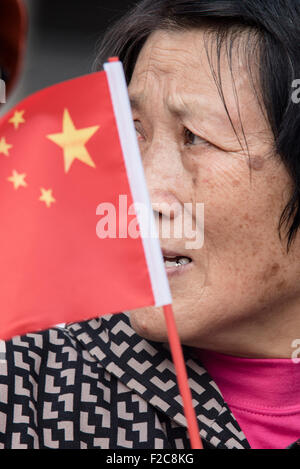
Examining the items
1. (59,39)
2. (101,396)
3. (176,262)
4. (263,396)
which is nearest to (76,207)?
(176,262)

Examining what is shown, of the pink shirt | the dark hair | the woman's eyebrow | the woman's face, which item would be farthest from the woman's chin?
the woman's eyebrow

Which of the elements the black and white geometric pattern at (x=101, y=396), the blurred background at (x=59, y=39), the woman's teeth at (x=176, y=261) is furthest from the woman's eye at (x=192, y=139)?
the blurred background at (x=59, y=39)

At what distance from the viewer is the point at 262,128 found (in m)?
1.79

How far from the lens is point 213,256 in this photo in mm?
1782

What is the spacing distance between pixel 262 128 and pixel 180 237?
1.02 feet

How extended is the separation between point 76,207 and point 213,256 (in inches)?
19.3

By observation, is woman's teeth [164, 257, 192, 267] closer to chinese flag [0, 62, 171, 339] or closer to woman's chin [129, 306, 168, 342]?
woman's chin [129, 306, 168, 342]

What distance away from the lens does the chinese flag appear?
138 cm

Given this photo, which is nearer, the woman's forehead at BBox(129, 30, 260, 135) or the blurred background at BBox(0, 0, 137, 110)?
the woman's forehead at BBox(129, 30, 260, 135)

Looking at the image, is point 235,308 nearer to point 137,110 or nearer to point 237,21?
point 137,110

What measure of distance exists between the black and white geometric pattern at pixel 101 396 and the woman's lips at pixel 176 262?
0.23 metres

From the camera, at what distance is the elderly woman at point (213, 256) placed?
5.80 ft

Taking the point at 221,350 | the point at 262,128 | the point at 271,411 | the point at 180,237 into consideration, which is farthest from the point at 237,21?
the point at 271,411

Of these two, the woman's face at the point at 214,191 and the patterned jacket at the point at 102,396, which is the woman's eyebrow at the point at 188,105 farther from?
the patterned jacket at the point at 102,396
